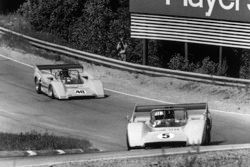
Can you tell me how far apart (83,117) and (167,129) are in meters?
5.16

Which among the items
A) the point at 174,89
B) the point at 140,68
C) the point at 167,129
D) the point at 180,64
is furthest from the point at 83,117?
the point at 180,64

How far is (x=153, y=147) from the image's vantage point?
64.4ft

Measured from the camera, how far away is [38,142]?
798 inches

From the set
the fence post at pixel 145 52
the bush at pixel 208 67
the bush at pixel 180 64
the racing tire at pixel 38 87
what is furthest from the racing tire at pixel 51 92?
the bush at pixel 180 64

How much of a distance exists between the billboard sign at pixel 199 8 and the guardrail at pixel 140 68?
8.45ft

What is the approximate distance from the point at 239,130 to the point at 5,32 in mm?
17790

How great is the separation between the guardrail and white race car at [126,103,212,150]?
5915 millimetres

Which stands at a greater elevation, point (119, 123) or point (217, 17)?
point (217, 17)

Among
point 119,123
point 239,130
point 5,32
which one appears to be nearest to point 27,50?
point 5,32

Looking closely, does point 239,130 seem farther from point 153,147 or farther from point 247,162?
point 247,162

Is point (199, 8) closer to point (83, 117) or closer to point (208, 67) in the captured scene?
point (208, 67)

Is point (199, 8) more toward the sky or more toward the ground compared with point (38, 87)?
more toward the sky

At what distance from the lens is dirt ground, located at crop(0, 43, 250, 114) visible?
83.9 feet

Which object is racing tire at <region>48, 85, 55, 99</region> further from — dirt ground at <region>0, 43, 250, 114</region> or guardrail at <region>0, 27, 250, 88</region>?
guardrail at <region>0, 27, 250, 88</region>
